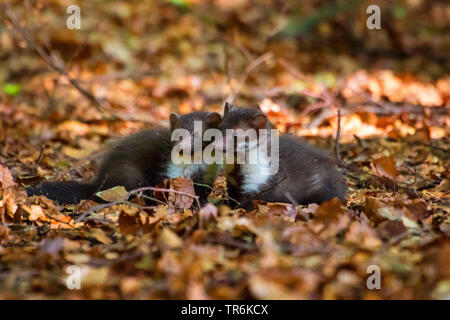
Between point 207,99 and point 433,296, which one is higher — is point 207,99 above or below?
above

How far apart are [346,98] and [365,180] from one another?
369 centimetres

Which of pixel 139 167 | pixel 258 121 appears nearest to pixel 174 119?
pixel 139 167

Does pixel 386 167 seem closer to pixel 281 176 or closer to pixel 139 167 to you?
pixel 281 176

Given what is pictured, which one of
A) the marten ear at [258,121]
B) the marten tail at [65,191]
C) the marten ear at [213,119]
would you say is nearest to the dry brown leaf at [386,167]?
the marten ear at [258,121]

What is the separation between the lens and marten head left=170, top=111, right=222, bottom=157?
4.42 metres

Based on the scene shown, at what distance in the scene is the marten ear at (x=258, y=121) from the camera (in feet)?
13.9

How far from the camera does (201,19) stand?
39.4 feet

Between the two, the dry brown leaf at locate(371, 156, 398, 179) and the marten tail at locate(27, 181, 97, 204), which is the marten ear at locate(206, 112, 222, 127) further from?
the dry brown leaf at locate(371, 156, 398, 179)

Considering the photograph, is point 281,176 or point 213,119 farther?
point 213,119

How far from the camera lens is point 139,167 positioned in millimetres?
4555

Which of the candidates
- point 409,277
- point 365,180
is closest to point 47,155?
point 365,180

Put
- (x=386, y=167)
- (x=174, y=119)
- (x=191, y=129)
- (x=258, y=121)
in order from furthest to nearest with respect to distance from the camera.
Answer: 1. (x=174, y=119)
2. (x=191, y=129)
3. (x=386, y=167)
4. (x=258, y=121)

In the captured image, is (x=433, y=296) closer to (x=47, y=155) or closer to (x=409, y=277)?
(x=409, y=277)

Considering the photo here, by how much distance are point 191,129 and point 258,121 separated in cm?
60
